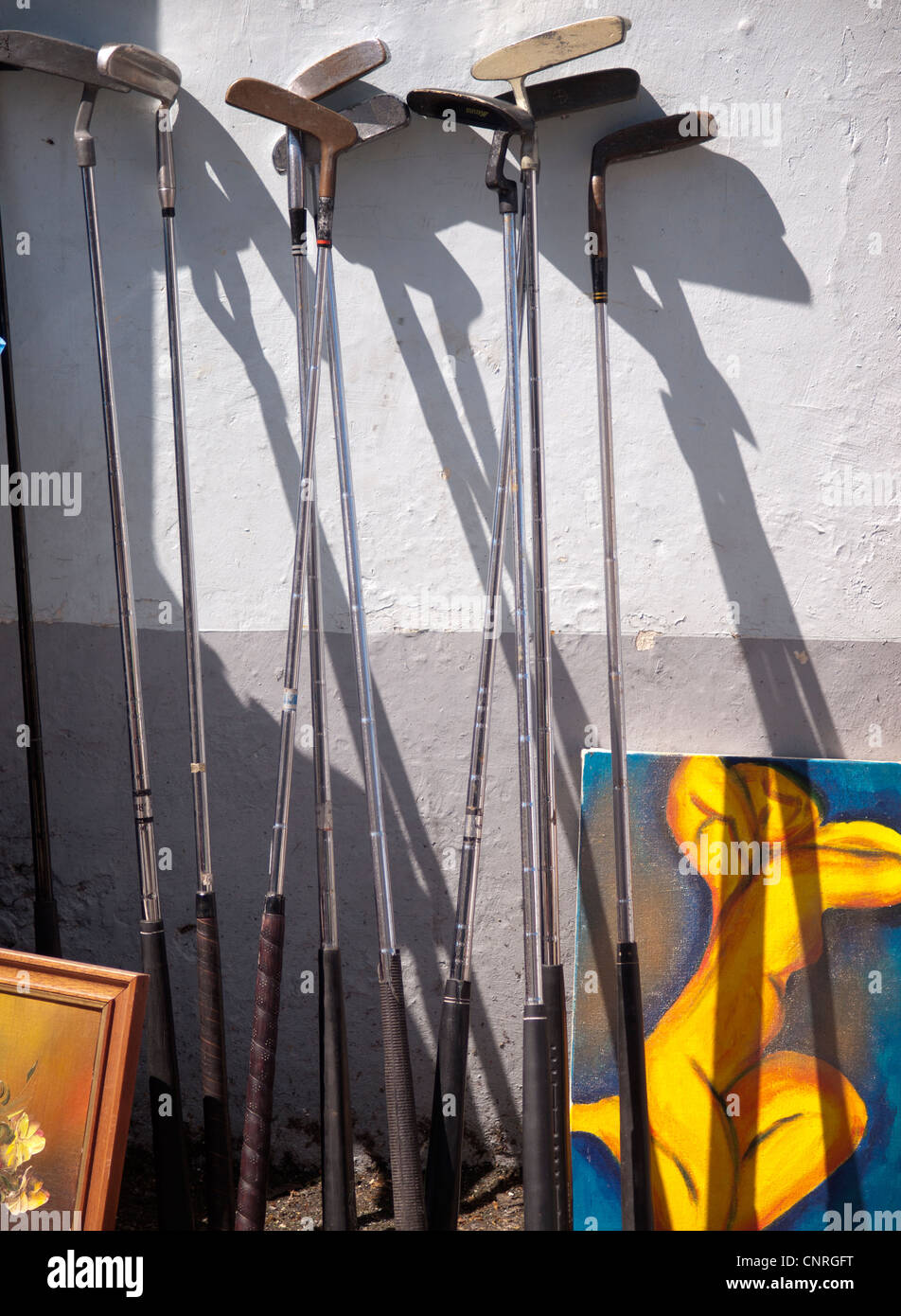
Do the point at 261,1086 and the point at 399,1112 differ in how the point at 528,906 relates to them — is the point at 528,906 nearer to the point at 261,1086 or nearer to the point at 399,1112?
the point at 399,1112

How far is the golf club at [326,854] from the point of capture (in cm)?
168

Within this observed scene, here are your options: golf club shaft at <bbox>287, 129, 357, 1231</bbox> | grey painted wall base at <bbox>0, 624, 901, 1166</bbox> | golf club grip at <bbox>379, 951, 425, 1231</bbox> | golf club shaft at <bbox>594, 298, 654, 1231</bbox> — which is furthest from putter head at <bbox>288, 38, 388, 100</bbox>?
golf club grip at <bbox>379, 951, 425, 1231</bbox>

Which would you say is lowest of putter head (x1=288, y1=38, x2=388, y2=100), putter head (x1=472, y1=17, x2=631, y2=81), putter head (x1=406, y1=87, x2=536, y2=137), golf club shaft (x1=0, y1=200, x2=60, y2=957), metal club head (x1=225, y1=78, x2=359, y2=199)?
golf club shaft (x1=0, y1=200, x2=60, y2=957)

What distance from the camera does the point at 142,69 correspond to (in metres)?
1.81

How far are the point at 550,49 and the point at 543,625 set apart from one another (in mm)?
1015

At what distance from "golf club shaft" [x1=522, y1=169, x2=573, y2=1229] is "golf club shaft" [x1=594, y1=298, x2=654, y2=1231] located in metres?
0.11

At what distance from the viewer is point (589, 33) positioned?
5.36ft

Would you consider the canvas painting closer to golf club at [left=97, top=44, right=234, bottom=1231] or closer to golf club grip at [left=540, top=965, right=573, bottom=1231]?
golf club at [left=97, top=44, right=234, bottom=1231]

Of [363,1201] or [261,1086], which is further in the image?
[363,1201]

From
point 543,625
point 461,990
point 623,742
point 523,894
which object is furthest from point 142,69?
A: point 461,990

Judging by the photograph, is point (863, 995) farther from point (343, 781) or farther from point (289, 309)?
point (289, 309)

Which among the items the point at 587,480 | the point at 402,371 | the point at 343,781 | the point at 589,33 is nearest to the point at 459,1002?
the point at 343,781

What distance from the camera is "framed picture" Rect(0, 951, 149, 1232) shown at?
157cm

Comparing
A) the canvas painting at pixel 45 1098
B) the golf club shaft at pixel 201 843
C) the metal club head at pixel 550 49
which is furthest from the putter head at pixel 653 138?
the canvas painting at pixel 45 1098
